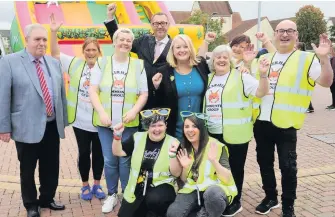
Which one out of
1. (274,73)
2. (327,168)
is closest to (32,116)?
(274,73)

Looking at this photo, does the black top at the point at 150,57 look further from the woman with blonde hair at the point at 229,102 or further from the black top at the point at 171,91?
the woman with blonde hair at the point at 229,102

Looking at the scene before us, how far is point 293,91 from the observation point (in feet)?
11.8

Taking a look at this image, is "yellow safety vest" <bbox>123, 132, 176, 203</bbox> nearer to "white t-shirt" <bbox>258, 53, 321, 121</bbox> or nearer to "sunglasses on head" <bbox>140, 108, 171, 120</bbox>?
"sunglasses on head" <bbox>140, 108, 171, 120</bbox>

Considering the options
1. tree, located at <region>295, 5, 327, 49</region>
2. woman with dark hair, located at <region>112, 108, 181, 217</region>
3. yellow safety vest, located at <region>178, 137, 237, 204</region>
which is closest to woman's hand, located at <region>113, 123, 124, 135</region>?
woman with dark hair, located at <region>112, 108, 181, 217</region>

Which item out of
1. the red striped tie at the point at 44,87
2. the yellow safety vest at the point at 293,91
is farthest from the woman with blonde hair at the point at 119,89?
the yellow safety vest at the point at 293,91

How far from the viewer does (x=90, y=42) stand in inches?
165

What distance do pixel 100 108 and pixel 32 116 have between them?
0.67 m

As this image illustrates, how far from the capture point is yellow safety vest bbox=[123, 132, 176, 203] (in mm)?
3578

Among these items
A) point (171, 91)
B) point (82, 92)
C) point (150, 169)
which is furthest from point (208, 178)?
point (82, 92)

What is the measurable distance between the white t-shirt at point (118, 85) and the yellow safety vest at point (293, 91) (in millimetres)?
1313

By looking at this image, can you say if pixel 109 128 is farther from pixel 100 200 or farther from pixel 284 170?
pixel 284 170

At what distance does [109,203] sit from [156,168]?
86 cm

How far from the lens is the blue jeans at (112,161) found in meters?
3.97

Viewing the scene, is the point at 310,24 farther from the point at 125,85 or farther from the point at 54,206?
the point at 54,206
